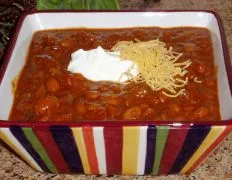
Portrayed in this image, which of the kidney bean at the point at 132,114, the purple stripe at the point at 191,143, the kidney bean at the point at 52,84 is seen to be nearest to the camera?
the purple stripe at the point at 191,143

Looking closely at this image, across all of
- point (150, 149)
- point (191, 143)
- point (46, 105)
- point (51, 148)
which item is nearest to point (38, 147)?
point (51, 148)

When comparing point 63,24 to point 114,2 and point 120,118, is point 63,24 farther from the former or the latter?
point 120,118

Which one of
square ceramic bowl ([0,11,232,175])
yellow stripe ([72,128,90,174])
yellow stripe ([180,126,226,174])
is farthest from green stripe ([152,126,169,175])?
yellow stripe ([72,128,90,174])

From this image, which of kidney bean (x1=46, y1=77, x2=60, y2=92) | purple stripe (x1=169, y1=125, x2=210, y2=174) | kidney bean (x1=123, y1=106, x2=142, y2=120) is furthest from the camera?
kidney bean (x1=46, y1=77, x2=60, y2=92)

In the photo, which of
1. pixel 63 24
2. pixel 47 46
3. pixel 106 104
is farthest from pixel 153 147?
pixel 63 24

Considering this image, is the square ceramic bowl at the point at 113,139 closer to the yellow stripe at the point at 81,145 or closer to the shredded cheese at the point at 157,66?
the yellow stripe at the point at 81,145

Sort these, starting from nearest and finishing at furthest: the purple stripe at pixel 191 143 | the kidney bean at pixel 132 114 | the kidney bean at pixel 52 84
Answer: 1. the purple stripe at pixel 191 143
2. the kidney bean at pixel 132 114
3. the kidney bean at pixel 52 84

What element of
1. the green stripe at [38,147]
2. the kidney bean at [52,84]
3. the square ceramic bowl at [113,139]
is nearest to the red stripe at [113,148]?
the square ceramic bowl at [113,139]

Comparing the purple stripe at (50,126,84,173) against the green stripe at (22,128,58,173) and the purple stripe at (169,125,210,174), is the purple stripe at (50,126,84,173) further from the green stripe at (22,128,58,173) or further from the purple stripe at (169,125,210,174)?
the purple stripe at (169,125,210,174)
